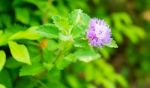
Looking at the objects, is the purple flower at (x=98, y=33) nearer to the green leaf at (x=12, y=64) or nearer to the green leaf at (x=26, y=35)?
the green leaf at (x=26, y=35)

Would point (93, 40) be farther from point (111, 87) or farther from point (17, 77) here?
point (111, 87)

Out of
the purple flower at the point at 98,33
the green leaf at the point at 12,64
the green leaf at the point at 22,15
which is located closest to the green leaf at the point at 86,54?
the purple flower at the point at 98,33

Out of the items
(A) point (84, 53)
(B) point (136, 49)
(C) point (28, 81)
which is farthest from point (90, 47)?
(B) point (136, 49)

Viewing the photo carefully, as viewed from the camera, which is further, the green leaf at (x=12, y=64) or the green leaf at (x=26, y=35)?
the green leaf at (x=12, y=64)

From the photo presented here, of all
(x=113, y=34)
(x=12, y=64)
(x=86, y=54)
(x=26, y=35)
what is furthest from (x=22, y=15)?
(x=113, y=34)

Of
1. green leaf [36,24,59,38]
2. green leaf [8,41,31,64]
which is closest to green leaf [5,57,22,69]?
green leaf [8,41,31,64]

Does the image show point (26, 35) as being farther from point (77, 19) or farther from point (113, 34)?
point (113, 34)

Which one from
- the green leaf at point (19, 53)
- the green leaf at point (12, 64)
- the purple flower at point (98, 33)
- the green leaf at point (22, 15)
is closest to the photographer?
the purple flower at point (98, 33)
